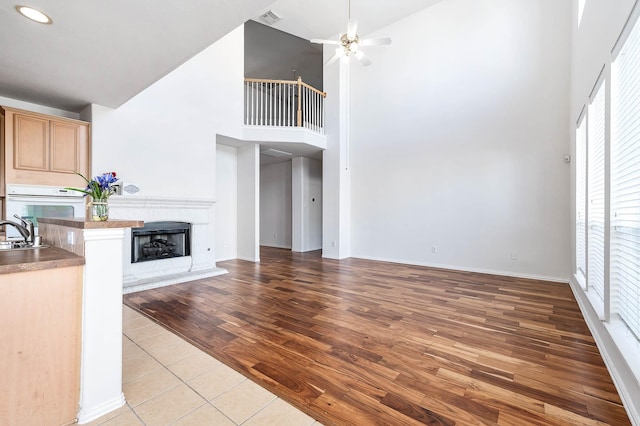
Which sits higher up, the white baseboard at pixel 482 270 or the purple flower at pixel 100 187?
the purple flower at pixel 100 187

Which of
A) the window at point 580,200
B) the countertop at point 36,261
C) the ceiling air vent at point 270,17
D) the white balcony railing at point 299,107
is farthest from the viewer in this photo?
the white balcony railing at point 299,107

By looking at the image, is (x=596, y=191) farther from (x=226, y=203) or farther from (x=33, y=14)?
(x=226, y=203)

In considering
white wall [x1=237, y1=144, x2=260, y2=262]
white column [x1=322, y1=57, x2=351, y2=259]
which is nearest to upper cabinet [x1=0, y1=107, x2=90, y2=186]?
white wall [x1=237, y1=144, x2=260, y2=262]

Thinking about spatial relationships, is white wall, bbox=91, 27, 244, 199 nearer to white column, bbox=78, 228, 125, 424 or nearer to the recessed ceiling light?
the recessed ceiling light

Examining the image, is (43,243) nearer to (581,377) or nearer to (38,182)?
(38,182)

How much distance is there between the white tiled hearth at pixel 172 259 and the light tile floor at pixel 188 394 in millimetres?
2173

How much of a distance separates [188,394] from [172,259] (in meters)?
3.40

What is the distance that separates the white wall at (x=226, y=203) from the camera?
596 cm

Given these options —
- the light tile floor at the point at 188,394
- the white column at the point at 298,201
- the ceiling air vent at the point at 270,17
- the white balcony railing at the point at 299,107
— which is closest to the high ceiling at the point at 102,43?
the light tile floor at the point at 188,394

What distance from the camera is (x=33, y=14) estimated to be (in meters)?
1.98

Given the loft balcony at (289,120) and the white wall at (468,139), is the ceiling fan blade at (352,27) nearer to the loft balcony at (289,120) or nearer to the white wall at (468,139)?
the loft balcony at (289,120)

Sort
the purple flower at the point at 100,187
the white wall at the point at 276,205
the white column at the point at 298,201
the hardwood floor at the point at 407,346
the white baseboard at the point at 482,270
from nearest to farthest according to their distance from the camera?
the hardwood floor at the point at 407,346, the purple flower at the point at 100,187, the white baseboard at the point at 482,270, the white column at the point at 298,201, the white wall at the point at 276,205

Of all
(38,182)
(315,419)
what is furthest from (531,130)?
(38,182)

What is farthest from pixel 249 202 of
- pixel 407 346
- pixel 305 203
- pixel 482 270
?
pixel 482 270
